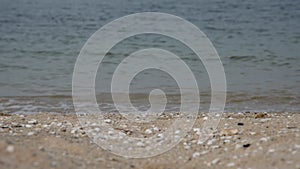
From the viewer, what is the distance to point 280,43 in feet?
63.2

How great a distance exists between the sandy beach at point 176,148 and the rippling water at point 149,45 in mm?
2762

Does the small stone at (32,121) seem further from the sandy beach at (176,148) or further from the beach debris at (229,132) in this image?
the beach debris at (229,132)

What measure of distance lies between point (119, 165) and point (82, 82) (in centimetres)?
720

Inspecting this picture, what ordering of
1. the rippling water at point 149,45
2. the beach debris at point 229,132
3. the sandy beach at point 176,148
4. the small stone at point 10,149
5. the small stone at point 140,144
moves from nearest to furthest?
the small stone at point 10,149 → the sandy beach at point 176,148 → the small stone at point 140,144 → the beach debris at point 229,132 → the rippling water at point 149,45

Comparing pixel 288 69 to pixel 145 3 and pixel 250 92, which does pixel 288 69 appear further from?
pixel 145 3

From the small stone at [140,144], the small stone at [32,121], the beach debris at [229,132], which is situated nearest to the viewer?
the small stone at [140,144]

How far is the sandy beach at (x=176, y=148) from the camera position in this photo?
4906 mm

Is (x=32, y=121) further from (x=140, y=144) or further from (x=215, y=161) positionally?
(x=215, y=161)

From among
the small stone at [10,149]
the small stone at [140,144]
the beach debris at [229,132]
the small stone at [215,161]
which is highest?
the small stone at [10,149]

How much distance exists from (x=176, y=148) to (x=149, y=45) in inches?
490

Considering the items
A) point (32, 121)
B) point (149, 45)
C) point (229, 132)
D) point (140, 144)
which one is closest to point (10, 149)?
point (140, 144)

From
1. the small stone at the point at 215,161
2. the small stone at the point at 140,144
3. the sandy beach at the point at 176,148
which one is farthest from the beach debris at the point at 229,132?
the small stone at the point at 215,161

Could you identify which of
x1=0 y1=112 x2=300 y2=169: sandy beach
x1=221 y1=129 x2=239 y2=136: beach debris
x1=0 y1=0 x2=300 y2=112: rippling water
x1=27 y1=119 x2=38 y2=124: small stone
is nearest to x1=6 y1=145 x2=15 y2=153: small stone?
x1=0 y1=112 x2=300 y2=169: sandy beach

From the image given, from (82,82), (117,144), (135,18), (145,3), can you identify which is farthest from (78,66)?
(145,3)
